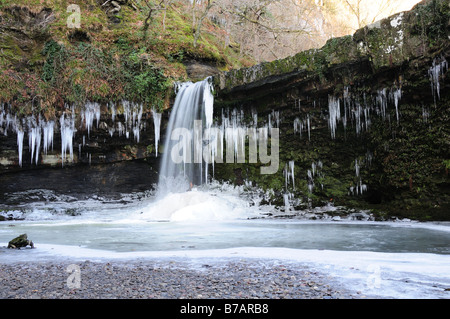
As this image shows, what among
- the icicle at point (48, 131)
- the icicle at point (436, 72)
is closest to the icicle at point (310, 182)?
the icicle at point (436, 72)

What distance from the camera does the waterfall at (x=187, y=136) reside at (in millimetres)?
11155

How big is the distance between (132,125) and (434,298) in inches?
443

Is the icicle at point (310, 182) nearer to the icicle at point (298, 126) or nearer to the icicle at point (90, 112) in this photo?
the icicle at point (298, 126)

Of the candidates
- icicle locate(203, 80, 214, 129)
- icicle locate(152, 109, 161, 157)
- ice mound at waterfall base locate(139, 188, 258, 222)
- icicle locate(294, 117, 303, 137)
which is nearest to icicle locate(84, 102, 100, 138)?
icicle locate(152, 109, 161, 157)

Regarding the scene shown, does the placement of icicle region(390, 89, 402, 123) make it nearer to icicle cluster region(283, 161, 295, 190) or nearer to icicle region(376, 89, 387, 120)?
icicle region(376, 89, 387, 120)

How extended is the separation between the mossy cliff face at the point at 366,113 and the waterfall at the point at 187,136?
0.64 meters

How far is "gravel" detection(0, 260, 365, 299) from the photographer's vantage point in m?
2.28

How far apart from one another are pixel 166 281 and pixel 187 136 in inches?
369

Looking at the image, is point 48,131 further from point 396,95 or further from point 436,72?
point 436,72

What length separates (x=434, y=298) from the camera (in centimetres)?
210

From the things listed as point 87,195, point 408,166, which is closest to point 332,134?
point 408,166

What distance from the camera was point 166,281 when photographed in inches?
105
